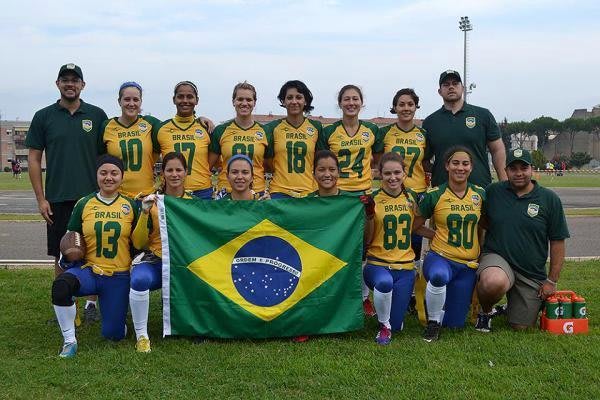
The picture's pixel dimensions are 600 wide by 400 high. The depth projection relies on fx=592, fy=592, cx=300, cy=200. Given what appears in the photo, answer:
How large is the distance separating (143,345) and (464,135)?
378cm

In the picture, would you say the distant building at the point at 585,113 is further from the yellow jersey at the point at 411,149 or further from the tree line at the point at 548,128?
the yellow jersey at the point at 411,149

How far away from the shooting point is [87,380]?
171 inches

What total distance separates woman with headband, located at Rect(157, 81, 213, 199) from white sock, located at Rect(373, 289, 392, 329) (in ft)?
6.72

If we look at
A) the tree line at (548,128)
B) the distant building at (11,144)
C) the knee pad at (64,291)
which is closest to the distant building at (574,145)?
the tree line at (548,128)

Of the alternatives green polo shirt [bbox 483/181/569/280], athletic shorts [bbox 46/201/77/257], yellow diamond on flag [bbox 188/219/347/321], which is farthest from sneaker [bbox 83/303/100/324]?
green polo shirt [bbox 483/181/569/280]

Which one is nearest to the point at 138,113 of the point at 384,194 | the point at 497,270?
the point at 384,194

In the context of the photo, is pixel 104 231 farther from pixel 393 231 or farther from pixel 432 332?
pixel 432 332

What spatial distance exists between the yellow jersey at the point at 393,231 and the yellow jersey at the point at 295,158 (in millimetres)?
867

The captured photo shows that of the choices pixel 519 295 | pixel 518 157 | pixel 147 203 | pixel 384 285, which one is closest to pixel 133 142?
pixel 147 203

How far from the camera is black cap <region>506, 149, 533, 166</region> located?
223 inches

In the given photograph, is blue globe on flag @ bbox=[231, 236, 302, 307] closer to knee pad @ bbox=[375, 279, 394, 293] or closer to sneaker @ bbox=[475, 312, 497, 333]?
knee pad @ bbox=[375, 279, 394, 293]

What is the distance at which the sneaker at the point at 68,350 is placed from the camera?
16.0ft

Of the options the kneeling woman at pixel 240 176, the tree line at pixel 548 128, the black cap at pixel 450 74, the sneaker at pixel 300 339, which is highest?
the tree line at pixel 548 128

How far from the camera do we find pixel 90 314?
618cm
